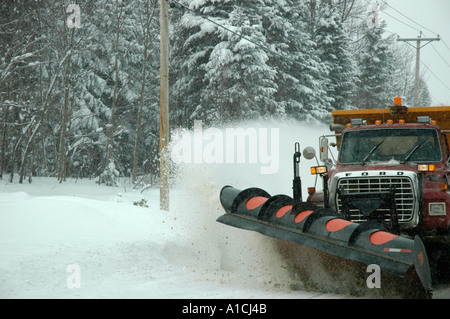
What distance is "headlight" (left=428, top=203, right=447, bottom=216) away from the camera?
727cm

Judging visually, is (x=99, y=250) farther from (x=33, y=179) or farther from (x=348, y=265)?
(x=33, y=179)

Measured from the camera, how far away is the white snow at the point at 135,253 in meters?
6.62

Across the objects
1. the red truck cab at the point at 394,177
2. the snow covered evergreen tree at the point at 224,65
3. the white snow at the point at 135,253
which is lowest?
the white snow at the point at 135,253

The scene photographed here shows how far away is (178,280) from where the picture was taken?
7410mm

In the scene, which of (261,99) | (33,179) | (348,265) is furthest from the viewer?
(261,99)

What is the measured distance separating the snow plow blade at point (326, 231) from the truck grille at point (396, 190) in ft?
3.12

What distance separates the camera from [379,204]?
718cm

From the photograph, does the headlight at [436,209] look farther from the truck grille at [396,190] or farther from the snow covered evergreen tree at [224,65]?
the snow covered evergreen tree at [224,65]

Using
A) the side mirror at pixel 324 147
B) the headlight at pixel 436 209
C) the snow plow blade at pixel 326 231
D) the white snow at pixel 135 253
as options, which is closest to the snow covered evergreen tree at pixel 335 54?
the white snow at pixel 135 253

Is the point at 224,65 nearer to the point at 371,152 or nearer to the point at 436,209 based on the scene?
the point at 371,152

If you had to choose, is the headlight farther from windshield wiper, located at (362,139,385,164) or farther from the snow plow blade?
the snow plow blade
